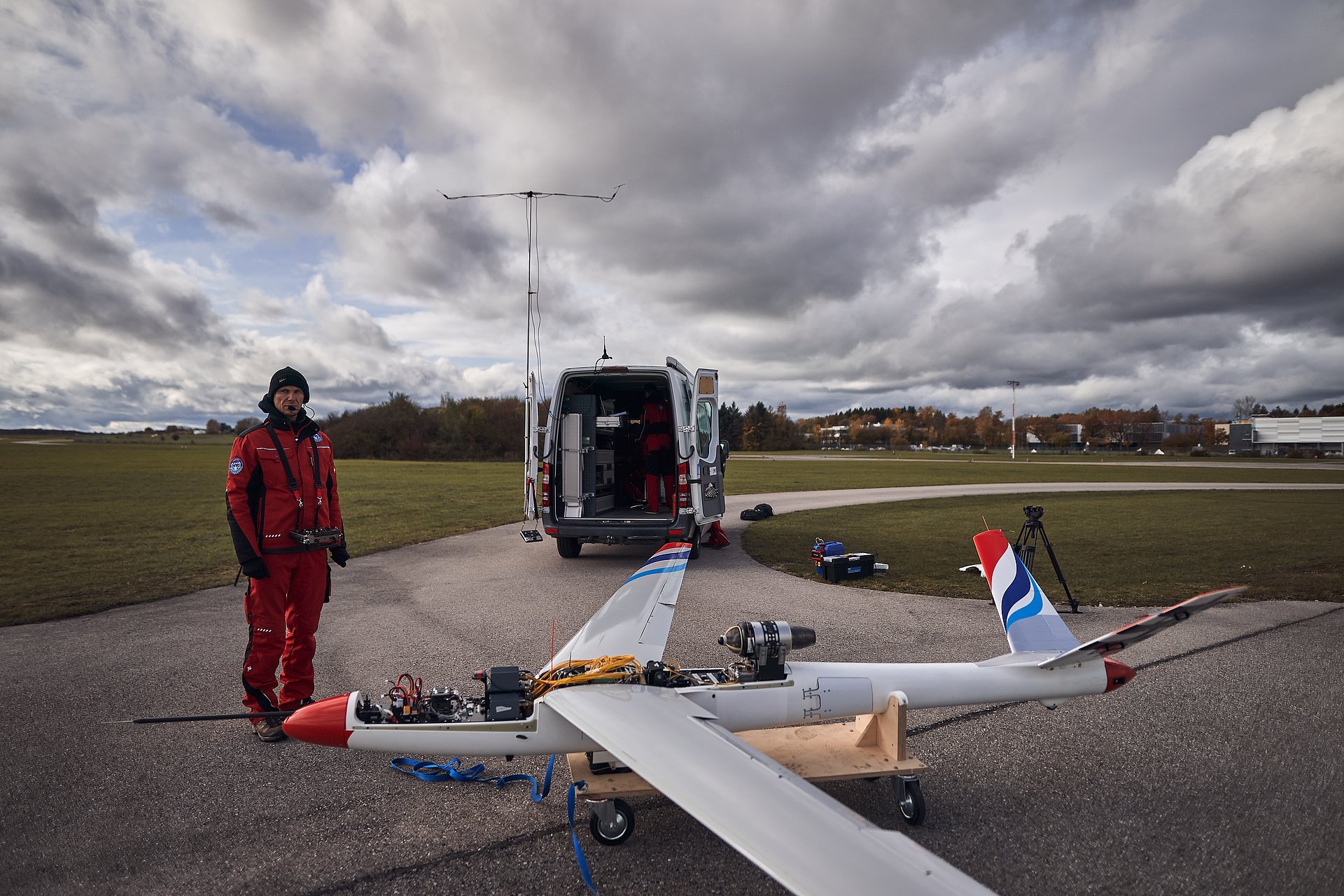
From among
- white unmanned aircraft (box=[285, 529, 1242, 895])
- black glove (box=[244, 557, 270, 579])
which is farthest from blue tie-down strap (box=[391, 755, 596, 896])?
black glove (box=[244, 557, 270, 579])

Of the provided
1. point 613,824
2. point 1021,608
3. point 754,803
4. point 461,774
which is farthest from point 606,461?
point 754,803

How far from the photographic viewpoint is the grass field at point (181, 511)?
28.1ft

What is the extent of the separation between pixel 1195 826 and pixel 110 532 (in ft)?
57.0

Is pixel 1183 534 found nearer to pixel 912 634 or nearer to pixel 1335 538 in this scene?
pixel 1335 538

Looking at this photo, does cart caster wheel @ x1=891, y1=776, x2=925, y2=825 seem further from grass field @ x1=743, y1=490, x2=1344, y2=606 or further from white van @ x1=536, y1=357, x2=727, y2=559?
white van @ x1=536, y1=357, x2=727, y2=559

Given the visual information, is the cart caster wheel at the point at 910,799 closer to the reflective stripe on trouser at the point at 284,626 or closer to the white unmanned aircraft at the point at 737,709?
the white unmanned aircraft at the point at 737,709

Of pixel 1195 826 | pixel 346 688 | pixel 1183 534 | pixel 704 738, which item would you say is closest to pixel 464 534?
pixel 346 688

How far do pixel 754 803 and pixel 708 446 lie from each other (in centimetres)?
734

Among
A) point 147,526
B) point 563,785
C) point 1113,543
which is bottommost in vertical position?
point 563,785

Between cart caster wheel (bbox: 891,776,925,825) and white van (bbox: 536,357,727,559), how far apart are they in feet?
18.6

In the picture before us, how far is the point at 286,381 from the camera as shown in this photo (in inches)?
176

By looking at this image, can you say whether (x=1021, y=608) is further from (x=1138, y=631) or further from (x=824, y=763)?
(x=824, y=763)

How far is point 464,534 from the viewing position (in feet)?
43.4

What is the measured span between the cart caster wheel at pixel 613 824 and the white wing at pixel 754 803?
1.81 feet
